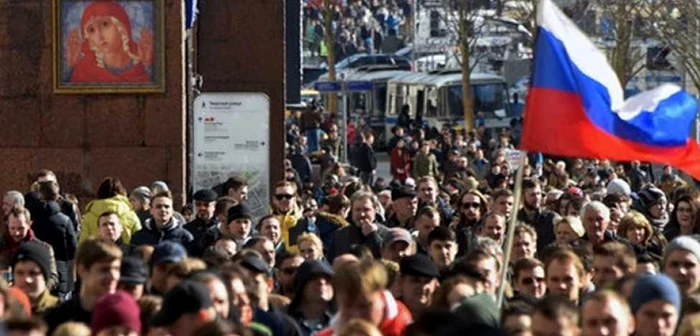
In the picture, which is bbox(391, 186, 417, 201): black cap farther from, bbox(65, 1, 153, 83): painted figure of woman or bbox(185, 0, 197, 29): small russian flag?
bbox(185, 0, 197, 29): small russian flag

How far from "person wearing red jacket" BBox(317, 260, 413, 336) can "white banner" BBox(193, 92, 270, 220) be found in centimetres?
1069

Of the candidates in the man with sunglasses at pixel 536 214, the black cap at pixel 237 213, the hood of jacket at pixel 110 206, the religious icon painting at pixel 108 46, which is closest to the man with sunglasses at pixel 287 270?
the black cap at pixel 237 213

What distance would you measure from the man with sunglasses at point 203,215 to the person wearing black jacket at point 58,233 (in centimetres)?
90

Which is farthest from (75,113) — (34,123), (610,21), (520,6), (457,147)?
(520,6)

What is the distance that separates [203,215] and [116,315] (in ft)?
28.5

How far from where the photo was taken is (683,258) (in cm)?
1406

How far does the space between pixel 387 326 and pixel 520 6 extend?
50427mm

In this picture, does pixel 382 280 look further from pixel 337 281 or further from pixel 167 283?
pixel 167 283

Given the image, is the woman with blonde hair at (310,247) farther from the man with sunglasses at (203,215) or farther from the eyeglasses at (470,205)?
the eyeglasses at (470,205)

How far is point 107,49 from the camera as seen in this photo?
78.5 ft

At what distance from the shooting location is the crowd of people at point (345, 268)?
11.2 meters

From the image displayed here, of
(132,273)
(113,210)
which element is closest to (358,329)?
(132,273)

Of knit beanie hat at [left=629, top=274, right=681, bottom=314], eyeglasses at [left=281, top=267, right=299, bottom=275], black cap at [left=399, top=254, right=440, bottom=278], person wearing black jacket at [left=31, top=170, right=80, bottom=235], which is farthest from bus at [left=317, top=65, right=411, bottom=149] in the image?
knit beanie hat at [left=629, top=274, right=681, bottom=314]

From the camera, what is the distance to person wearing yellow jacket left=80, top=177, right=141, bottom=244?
19.1m
